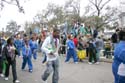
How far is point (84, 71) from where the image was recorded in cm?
1513

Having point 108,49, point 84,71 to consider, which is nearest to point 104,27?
point 108,49

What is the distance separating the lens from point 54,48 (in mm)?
10055

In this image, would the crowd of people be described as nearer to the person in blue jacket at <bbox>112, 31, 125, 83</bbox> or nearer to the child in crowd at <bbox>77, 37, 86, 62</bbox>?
the child in crowd at <bbox>77, 37, 86, 62</bbox>

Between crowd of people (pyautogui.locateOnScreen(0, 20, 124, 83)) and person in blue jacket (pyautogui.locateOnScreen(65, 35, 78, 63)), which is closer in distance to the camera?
crowd of people (pyautogui.locateOnScreen(0, 20, 124, 83))

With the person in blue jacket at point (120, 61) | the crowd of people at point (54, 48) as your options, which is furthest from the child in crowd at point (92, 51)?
the person in blue jacket at point (120, 61)

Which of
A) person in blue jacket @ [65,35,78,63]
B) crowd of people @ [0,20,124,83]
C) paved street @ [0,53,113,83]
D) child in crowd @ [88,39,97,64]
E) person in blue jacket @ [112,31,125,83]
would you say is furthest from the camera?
person in blue jacket @ [65,35,78,63]

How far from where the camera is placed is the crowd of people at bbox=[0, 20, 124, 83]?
10.0 meters

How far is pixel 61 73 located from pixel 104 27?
44.4 meters

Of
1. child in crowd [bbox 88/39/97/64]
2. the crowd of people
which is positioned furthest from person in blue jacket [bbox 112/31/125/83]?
child in crowd [bbox 88/39/97/64]

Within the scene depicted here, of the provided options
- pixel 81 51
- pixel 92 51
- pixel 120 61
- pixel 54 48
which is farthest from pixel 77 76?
pixel 120 61

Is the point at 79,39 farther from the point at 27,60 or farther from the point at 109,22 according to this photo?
the point at 109,22

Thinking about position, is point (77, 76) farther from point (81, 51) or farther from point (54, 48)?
point (81, 51)

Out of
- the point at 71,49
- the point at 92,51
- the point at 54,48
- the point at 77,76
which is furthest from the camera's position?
the point at 71,49

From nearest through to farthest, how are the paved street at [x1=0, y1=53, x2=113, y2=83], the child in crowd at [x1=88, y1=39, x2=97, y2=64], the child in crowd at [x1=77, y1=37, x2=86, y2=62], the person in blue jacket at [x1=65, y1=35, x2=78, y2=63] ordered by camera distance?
the paved street at [x1=0, y1=53, x2=113, y2=83] → the child in crowd at [x1=88, y1=39, x2=97, y2=64] → the person in blue jacket at [x1=65, y1=35, x2=78, y2=63] → the child in crowd at [x1=77, y1=37, x2=86, y2=62]
